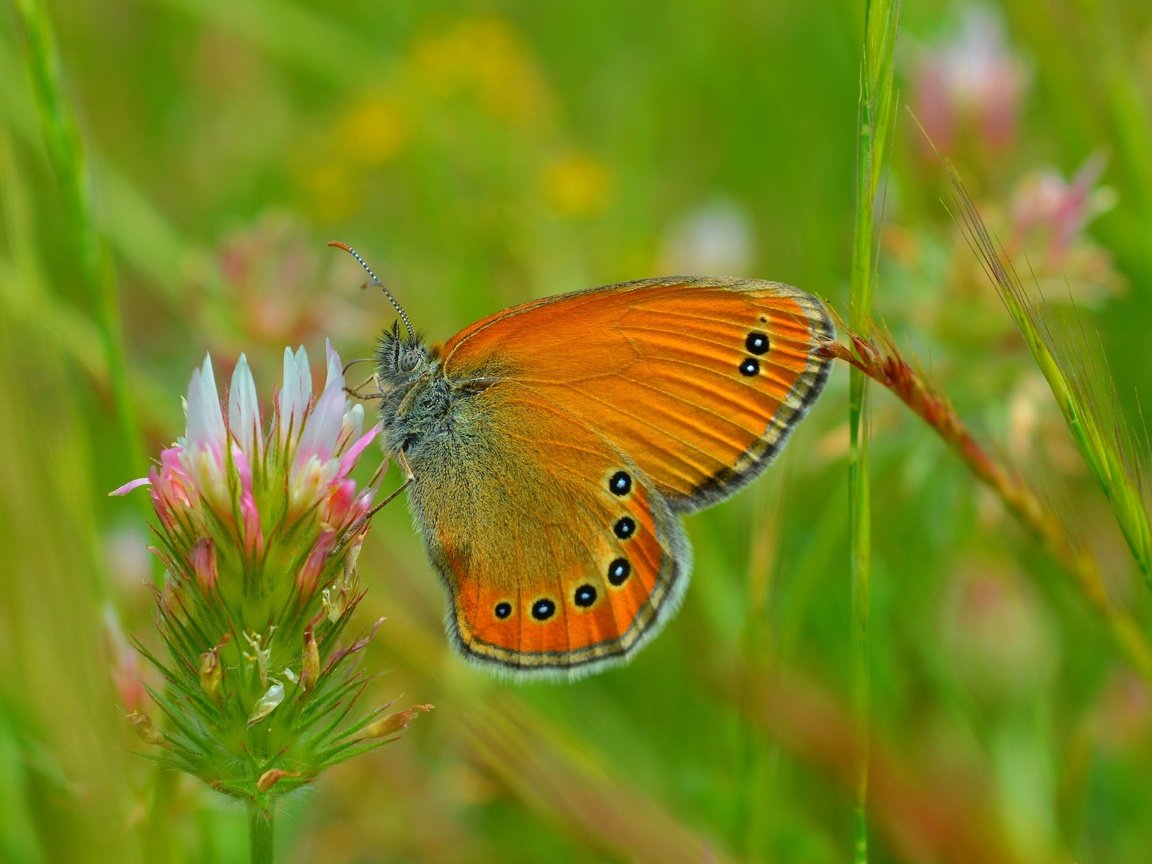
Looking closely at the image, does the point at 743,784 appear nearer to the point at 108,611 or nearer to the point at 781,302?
the point at 781,302

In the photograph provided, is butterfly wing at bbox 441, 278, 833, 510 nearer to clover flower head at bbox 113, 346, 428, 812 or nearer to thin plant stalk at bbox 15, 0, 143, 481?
thin plant stalk at bbox 15, 0, 143, 481

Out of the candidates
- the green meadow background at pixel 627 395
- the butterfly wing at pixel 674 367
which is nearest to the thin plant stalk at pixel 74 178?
the green meadow background at pixel 627 395

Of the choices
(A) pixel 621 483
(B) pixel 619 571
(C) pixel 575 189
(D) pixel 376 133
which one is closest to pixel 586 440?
(A) pixel 621 483

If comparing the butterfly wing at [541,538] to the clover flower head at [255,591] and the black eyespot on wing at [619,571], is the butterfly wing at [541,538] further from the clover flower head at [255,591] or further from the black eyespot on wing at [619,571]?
the clover flower head at [255,591]

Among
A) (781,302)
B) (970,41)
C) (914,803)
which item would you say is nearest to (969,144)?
(970,41)

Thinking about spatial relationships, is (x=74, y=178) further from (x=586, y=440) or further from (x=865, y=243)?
(x=865, y=243)

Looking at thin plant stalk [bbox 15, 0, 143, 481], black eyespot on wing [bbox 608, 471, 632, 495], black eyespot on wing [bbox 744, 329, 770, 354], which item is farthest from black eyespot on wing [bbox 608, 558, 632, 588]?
thin plant stalk [bbox 15, 0, 143, 481]

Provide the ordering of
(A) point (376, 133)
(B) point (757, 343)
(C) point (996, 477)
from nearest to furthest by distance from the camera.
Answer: (C) point (996, 477)
(B) point (757, 343)
(A) point (376, 133)
